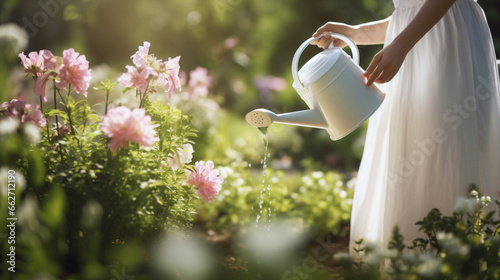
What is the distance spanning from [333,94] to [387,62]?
182mm

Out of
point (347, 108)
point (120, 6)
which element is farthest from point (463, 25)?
point (120, 6)

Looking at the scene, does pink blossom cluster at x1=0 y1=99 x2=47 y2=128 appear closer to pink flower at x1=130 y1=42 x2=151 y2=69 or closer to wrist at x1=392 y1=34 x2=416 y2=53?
pink flower at x1=130 y1=42 x2=151 y2=69

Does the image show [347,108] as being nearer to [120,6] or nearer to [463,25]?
[463,25]

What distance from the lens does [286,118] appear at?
164 centimetres

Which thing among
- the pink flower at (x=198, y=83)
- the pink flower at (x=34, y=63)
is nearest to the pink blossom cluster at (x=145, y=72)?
the pink flower at (x=34, y=63)

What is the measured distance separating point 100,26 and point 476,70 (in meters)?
5.66

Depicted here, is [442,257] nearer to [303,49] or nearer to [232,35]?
[303,49]

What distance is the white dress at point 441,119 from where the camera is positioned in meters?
1.71

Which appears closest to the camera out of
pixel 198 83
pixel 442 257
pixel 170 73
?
pixel 442 257

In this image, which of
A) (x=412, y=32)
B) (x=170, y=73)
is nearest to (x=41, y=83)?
(x=170, y=73)

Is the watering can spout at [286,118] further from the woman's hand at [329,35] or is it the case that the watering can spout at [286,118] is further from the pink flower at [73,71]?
the pink flower at [73,71]

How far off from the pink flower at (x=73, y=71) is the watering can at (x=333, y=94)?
481mm

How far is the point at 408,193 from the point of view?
5.88 ft

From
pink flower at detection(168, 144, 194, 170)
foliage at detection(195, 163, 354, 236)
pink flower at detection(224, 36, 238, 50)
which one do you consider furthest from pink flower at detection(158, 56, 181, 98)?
pink flower at detection(224, 36, 238, 50)
